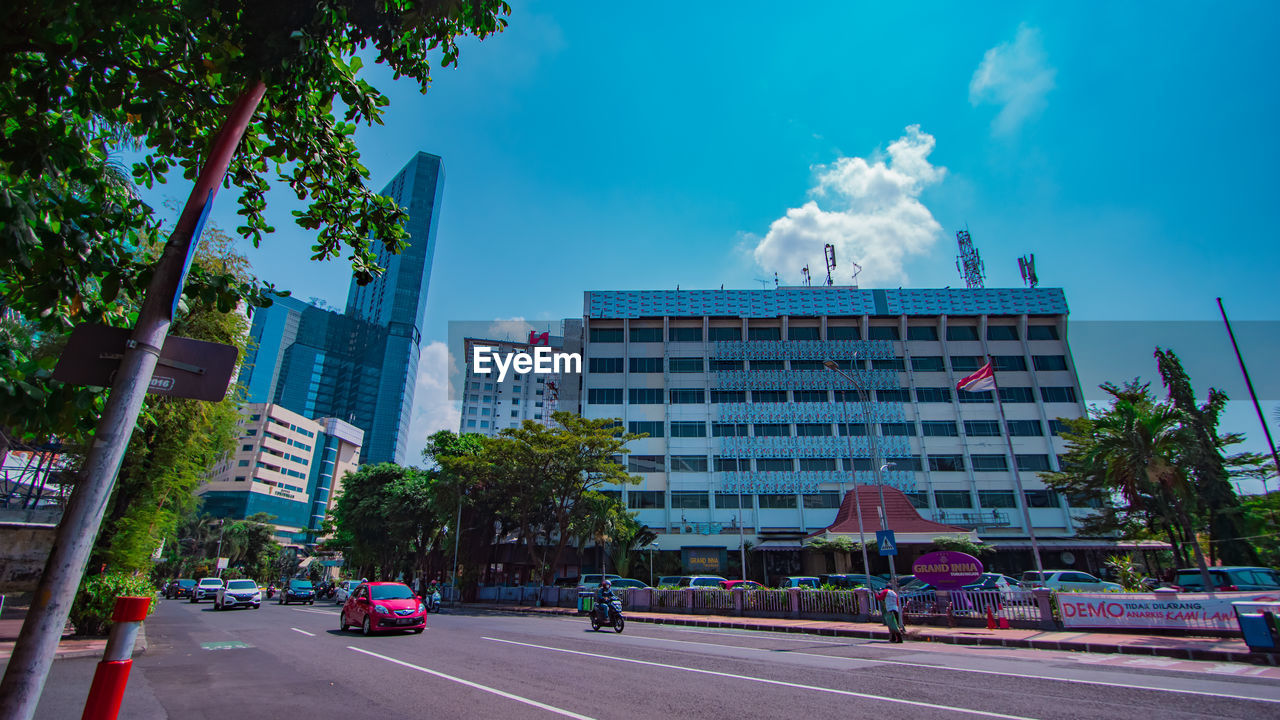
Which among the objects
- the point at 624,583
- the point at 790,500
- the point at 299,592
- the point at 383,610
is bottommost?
the point at 299,592

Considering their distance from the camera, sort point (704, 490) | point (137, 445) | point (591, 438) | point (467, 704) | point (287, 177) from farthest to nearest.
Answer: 1. point (704, 490)
2. point (591, 438)
3. point (137, 445)
4. point (467, 704)
5. point (287, 177)

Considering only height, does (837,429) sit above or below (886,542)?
above

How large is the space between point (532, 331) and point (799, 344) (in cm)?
6360

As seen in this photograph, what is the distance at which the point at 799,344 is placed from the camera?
51.8 m

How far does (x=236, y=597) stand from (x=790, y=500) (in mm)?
37043

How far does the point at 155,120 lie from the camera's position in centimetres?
398

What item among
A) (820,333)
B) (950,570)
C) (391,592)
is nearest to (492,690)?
(391,592)

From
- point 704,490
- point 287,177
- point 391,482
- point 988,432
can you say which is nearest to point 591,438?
point 704,490

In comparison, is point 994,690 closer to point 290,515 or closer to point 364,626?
point 364,626

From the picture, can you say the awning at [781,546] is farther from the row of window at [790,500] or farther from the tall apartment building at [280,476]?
the tall apartment building at [280,476]

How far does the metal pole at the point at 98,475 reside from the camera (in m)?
2.64

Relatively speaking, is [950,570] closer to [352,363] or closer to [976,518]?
[976,518]

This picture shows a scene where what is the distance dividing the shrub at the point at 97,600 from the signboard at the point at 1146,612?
24395 mm

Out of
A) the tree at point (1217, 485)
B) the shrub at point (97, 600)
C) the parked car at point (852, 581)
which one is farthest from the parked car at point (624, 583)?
the tree at point (1217, 485)
